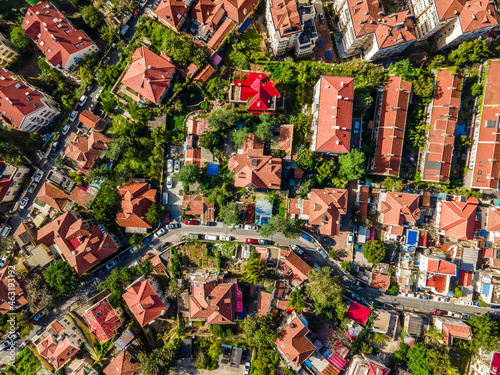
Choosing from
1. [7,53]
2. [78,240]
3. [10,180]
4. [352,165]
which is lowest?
[78,240]

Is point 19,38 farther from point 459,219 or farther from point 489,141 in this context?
point 489,141

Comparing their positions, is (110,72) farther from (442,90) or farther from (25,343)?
(442,90)

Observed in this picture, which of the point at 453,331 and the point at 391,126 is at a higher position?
the point at 391,126

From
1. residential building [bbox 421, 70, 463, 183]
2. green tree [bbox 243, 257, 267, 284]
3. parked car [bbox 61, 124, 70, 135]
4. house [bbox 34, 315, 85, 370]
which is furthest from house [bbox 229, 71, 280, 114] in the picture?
house [bbox 34, 315, 85, 370]

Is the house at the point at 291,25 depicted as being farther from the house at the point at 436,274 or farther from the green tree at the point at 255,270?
the house at the point at 436,274

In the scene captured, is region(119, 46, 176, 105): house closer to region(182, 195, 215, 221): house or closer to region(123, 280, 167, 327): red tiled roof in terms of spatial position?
region(182, 195, 215, 221): house

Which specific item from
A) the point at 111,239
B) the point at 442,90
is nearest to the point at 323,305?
the point at 111,239

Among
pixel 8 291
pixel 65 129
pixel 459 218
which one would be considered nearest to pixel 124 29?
pixel 65 129
